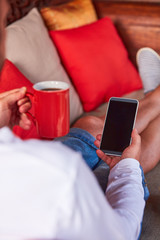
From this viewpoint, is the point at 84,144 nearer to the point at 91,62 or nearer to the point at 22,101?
the point at 22,101

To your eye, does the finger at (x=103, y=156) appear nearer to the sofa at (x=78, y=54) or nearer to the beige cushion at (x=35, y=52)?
the sofa at (x=78, y=54)

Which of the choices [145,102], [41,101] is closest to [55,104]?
[41,101]

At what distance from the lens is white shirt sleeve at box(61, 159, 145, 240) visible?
1.47 ft

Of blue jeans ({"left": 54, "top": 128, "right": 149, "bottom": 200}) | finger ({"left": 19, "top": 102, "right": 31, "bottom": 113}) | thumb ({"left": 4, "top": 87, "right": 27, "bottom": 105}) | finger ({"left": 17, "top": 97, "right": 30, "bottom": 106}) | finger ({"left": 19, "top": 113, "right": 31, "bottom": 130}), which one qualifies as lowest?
blue jeans ({"left": 54, "top": 128, "right": 149, "bottom": 200})

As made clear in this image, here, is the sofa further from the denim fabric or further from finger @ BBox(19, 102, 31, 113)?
finger @ BBox(19, 102, 31, 113)

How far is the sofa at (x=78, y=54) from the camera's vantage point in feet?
3.76

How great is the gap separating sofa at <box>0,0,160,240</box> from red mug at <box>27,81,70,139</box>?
20 centimetres

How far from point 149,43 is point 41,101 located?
4.21ft

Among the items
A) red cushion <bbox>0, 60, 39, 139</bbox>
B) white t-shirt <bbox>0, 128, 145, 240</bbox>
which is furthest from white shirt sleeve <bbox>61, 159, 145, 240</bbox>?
red cushion <bbox>0, 60, 39, 139</bbox>

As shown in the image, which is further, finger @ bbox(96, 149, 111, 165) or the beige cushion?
the beige cushion

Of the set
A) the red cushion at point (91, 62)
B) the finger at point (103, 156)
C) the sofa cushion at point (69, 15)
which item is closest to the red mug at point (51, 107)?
the finger at point (103, 156)

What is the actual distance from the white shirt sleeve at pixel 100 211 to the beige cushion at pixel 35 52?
84 centimetres

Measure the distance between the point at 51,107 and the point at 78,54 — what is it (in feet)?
2.58

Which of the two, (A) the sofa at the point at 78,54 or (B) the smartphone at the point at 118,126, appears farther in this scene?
(A) the sofa at the point at 78,54
